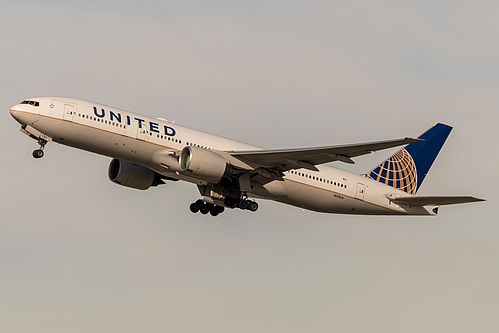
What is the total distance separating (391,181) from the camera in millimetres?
49875

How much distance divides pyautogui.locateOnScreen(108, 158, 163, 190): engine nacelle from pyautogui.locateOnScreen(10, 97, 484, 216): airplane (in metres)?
0.06

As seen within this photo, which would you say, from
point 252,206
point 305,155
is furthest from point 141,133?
point 305,155

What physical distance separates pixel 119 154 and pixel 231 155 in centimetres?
576

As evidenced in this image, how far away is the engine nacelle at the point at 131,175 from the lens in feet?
152

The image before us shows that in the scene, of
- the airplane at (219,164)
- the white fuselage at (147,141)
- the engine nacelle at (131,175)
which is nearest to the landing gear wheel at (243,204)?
the airplane at (219,164)

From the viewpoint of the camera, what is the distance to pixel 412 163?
52094 mm

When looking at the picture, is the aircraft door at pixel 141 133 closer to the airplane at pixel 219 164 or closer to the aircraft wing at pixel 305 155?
the airplane at pixel 219 164

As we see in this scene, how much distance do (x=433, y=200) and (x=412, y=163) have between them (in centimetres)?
652

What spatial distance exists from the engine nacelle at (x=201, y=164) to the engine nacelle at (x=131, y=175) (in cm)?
608

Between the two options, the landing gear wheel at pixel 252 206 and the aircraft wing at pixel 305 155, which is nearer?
the aircraft wing at pixel 305 155

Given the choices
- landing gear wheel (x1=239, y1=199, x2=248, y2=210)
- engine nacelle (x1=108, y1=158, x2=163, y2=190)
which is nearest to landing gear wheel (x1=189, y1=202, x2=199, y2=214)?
engine nacelle (x1=108, y1=158, x2=163, y2=190)

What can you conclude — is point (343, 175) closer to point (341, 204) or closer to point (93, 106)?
point (341, 204)

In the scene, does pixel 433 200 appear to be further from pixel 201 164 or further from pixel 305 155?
pixel 201 164

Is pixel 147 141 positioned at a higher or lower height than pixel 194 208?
higher
